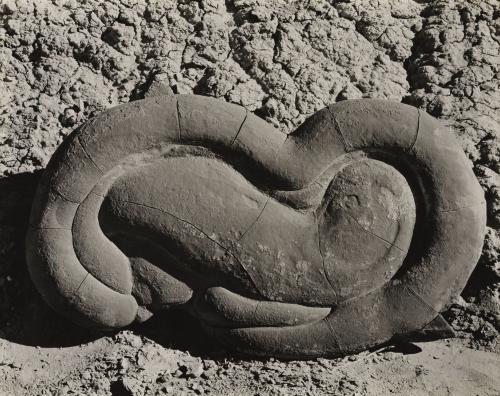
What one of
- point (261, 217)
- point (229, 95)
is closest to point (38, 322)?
point (261, 217)

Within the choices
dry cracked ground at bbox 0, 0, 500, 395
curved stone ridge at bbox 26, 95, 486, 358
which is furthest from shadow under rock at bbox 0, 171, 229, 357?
curved stone ridge at bbox 26, 95, 486, 358

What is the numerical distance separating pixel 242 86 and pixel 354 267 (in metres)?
1.03

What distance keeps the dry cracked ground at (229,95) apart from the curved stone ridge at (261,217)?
314 millimetres

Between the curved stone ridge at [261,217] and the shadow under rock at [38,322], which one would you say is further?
the shadow under rock at [38,322]

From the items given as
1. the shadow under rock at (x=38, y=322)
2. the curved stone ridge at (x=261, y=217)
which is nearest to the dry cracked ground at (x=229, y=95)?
the shadow under rock at (x=38, y=322)

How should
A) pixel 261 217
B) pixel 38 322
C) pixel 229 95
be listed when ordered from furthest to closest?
pixel 229 95, pixel 38 322, pixel 261 217

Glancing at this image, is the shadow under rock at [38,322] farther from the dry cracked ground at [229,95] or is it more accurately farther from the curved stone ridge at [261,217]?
the curved stone ridge at [261,217]

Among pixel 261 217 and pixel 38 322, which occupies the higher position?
pixel 261 217

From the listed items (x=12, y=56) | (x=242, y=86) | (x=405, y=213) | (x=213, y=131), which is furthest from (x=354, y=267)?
(x=12, y=56)

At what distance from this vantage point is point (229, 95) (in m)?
3.14

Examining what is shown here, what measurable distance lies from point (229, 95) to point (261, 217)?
713mm

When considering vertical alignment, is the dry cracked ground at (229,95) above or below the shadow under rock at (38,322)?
above

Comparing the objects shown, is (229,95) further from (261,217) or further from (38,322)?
(38,322)

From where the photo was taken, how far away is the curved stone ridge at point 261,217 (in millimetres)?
2699
